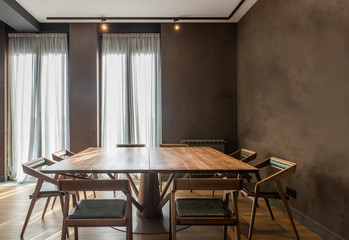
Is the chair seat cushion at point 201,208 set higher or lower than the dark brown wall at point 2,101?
lower

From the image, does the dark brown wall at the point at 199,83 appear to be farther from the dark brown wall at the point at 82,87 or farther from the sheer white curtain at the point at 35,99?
the sheer white curtain at the point at 35,99

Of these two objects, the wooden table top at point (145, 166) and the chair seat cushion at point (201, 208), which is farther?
the wooden table top at point (145, 166)

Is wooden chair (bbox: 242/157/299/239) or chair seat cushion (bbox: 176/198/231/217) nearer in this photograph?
chair seat cushion (bbox: 176/198/231/217)

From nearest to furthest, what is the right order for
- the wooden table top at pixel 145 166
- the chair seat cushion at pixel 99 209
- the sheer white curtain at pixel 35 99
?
the chair seat cushion at pixel 99 209 → the wooden table top at pixel 145 166 → the sheer white curtain at pixel 35 99

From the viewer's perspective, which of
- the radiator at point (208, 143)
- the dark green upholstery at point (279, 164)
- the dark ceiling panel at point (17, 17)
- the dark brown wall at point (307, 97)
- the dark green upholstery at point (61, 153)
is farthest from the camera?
the radiator at point (208, 143)

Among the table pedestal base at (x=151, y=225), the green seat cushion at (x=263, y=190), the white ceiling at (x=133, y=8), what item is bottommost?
the table pedestal base at (x=151, y=225)

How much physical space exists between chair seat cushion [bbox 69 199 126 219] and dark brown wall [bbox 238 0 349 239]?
1.90m

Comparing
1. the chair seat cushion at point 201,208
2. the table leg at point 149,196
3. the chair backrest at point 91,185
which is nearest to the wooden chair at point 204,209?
the chair seat cushion at point 201,208

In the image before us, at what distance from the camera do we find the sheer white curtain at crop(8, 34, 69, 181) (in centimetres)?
499

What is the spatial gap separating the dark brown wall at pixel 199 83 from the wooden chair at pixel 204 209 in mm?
2964

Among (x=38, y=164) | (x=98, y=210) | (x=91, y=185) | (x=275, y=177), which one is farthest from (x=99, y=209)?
(x=275, y=177)

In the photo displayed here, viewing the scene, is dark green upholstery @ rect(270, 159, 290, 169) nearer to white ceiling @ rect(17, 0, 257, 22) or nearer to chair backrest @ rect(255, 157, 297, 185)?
chair backrest @ rect(255, 157, 297, 185)

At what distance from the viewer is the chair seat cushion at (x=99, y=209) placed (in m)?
1.90

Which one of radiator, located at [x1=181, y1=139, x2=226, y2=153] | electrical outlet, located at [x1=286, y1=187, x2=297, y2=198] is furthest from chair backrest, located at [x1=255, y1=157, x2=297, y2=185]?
radiator, located at [x1=181, y1=139, x2=226, y2=153]
